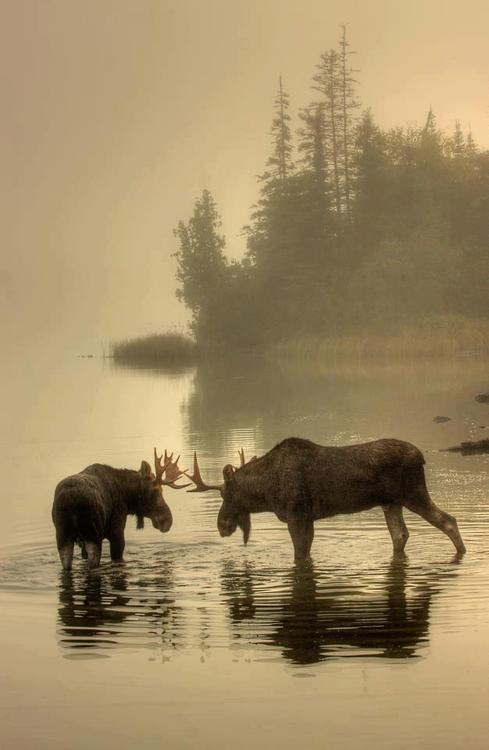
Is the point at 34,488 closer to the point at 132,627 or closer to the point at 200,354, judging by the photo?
the point at 132,627

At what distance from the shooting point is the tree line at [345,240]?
305 ft

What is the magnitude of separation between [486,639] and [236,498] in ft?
19.2

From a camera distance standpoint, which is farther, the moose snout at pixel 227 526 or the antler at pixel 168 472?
the antler at pixel 168 472

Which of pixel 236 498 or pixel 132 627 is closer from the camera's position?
pixel 132 627

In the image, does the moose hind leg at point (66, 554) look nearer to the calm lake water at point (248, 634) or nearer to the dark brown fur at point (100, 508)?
the dark brown fur at point (100, 508)

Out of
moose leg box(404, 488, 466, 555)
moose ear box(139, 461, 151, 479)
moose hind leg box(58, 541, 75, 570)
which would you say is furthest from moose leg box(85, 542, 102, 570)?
moose leg box(404, 488, 466, 555)

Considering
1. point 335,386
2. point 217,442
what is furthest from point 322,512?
point 335,386

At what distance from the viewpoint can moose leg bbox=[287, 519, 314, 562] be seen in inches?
568

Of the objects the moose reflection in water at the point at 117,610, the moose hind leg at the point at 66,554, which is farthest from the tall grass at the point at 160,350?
the moose reflection in water at the point at 117,610

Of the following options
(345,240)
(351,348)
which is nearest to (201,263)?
(345,240)

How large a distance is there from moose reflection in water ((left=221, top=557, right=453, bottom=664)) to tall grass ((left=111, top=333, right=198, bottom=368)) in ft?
237

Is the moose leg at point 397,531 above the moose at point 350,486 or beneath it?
beneath

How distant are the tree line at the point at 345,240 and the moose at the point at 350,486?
77.1 metres

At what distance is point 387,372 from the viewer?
57406mm
